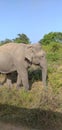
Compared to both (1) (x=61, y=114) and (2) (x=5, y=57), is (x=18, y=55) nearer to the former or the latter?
(2) (x=5, y=57)

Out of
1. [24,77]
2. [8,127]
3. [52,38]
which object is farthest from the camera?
[52,38]

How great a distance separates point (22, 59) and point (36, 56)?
0.44 m

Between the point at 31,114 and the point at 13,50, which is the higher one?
the point at 13,50

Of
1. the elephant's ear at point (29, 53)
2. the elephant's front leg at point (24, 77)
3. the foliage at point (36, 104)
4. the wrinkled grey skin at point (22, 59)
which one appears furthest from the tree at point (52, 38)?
the elephant's front leg at point (24, 77)

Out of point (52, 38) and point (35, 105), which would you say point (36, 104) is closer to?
point (35, 105)

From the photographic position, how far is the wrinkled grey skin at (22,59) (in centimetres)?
1170

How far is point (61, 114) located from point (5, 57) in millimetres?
2842

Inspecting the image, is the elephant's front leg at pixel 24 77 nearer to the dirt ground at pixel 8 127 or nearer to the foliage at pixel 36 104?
the foliage at pixel 36 104

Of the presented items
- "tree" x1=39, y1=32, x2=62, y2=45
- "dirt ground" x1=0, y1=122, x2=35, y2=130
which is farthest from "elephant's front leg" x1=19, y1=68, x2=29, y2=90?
"tree" x1=39, y1=32, x2=62, y2=45

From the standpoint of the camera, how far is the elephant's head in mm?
11727

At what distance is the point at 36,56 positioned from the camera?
11.8m

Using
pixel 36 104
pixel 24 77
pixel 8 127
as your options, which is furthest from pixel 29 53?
pixel 8 127

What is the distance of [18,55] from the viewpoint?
38.4 ft

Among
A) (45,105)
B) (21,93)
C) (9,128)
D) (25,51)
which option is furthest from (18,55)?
(9,128)
